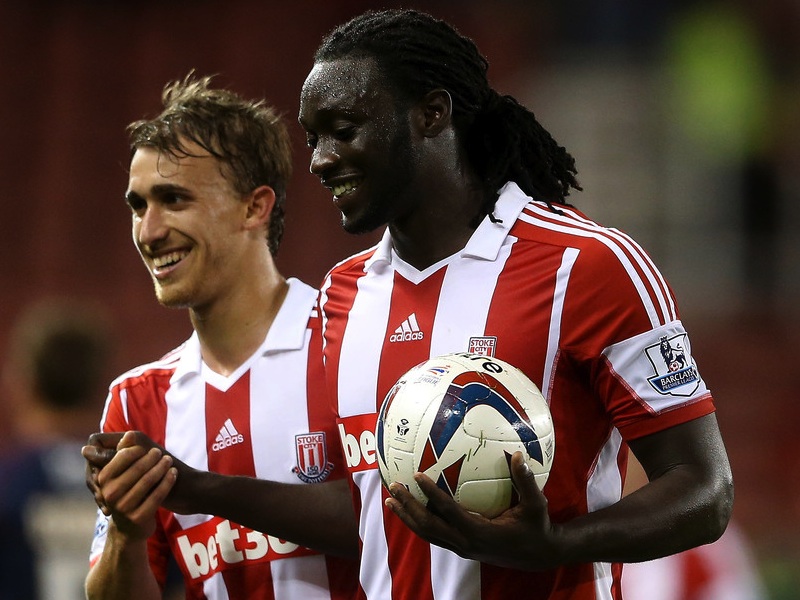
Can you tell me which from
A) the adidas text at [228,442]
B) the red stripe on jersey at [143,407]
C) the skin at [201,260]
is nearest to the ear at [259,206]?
the skin at [201,260]

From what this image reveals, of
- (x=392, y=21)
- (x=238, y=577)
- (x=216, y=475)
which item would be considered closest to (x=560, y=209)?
(x=392, y=21)

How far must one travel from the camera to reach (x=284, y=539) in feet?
10.6

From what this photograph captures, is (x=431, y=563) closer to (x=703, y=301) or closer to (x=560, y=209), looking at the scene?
(x=560, y=209)

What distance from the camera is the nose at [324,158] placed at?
2859 millimetres

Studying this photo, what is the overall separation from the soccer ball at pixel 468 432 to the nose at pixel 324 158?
0.58m

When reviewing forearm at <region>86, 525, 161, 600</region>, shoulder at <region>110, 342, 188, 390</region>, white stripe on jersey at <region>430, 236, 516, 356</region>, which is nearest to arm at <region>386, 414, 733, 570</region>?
white stripe on jersey at <region>430, 236, 516, 356</region>

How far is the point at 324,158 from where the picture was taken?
9.40ft

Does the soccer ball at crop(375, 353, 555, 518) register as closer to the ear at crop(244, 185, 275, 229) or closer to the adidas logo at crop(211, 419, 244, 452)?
the adidas logo at crop(211, 419, 244, 452)

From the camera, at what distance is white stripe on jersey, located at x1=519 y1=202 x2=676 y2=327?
2.67m

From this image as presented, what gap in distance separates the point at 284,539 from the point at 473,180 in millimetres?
1045

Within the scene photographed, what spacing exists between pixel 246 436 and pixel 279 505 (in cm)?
34

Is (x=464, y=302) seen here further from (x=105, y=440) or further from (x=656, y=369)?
(x=105, y=440)

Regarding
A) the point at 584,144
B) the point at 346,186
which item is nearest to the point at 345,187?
the point at 346,186

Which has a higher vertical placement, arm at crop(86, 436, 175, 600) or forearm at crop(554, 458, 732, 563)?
arm at crop(86, 436, 175, 600)
